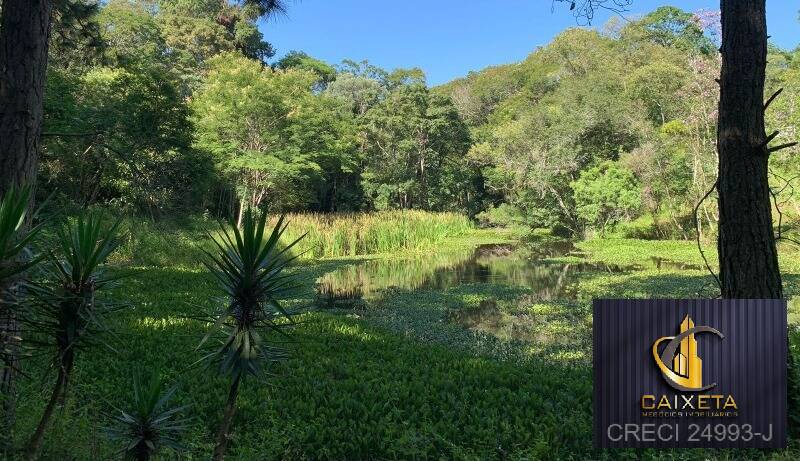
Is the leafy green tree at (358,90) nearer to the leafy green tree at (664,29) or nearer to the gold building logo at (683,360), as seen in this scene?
the leafy green tree at (664,29)

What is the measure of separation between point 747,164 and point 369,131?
20678 mm

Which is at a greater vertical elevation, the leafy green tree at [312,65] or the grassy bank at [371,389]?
the leafy green tree at [312,65]

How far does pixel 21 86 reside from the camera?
2412mm

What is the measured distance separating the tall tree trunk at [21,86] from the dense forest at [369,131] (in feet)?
8.75

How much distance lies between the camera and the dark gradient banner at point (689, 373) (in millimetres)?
1780

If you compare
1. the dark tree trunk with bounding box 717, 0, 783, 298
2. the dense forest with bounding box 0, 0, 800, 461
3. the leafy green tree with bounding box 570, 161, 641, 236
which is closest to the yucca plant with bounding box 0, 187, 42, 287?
the dense forest with bounding box 0, 0, 800, 461

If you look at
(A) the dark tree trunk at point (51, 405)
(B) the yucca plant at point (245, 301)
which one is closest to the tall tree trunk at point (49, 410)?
(A) the dark tree trunk at point (51, 405)

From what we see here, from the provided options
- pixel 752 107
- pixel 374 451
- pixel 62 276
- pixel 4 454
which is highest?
pixel 752 107

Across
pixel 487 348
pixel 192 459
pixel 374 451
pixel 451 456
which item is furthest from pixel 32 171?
pixel 487 348

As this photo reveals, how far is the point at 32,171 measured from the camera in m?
2.46

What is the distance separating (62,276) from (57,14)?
699 cm

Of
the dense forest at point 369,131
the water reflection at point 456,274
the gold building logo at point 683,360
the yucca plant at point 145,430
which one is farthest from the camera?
the dense forest at point 369,131

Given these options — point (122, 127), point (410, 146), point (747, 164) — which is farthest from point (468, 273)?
point (410, 146)

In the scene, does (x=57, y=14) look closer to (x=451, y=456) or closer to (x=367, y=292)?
(x=367, y=292)
